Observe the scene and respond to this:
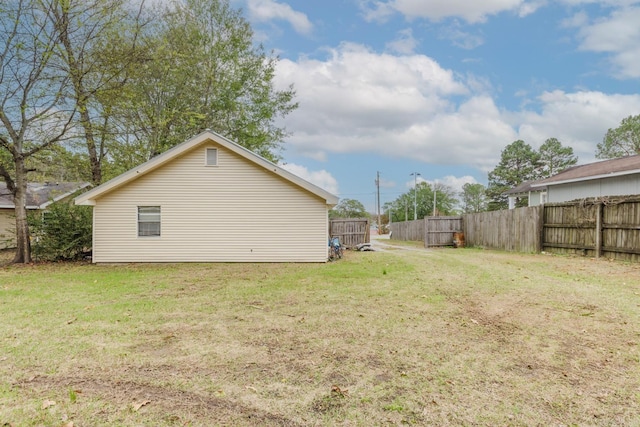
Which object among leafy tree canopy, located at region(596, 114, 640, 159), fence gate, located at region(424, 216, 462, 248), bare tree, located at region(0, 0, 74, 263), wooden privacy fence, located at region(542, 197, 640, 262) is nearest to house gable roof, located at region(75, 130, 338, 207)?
bare tree, located at region(0, 0, 74, 263)

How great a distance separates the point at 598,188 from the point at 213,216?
1741cm

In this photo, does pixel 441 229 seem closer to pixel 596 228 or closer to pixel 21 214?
pixel 596 228

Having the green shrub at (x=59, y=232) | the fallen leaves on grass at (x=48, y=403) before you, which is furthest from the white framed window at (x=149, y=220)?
the fallen leaves on grass at (x=48, y=403)

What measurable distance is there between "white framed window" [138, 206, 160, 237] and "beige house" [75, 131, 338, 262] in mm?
33

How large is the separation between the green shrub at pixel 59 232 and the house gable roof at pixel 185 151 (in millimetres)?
1598

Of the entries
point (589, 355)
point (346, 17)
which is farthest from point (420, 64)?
point (589, 355)

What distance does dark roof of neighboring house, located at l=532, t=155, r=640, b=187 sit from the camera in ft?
50.1

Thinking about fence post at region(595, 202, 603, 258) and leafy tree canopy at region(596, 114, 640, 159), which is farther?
leafy tree canopy at region(596, 114, 640, 159)

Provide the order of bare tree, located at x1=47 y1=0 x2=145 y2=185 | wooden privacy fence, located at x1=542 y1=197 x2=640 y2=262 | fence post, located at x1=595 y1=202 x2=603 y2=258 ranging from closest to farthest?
wooden privacy fence, located at x1=542 y1=197 x2=640 y2=262, fence post, located at x1=595 y1=202 x2=603 y2=258, bare tree, located at x1=47 y1=0 x2=145 y2=185

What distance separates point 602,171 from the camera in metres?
16.8

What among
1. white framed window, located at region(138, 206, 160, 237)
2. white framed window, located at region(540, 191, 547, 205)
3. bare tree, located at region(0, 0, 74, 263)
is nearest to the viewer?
bare tree, located at region(0, 0, 74, 263)

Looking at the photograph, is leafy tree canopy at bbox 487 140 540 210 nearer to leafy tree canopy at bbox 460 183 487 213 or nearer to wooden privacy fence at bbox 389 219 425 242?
leafy tree canopy at bbox 460 183 487 213

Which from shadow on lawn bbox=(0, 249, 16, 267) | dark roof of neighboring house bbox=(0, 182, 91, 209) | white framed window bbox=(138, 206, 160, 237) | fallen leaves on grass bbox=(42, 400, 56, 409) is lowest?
shadow on lawn bbox=(0, 249, 16, 267)

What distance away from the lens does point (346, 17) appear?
13.7 m
